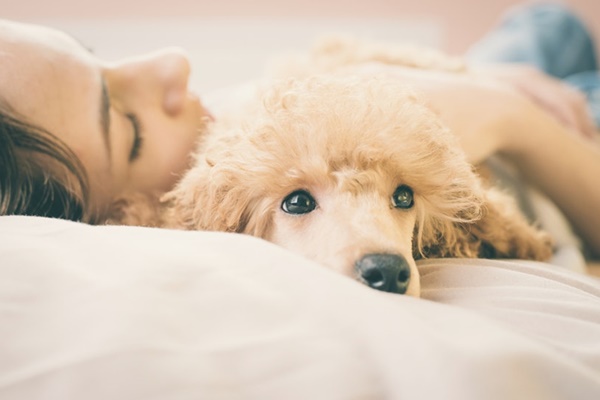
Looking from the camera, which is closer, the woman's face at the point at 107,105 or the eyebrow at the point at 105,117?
the woman's face at the point at 107,105

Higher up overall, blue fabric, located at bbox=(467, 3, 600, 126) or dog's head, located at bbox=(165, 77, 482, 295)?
blue fabric, located at bbox=(467, 3, 600, 126)

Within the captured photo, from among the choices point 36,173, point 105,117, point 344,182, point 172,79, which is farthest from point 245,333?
point 172,79

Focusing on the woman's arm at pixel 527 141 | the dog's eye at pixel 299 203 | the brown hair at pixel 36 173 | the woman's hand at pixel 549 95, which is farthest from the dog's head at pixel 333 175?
the woman's hand at pixel 549 95

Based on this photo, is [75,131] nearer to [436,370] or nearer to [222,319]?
[222,319]

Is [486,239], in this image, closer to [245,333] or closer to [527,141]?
[527,141]

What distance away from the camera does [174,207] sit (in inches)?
44.8

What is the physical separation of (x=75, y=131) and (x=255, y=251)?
2.02 feet

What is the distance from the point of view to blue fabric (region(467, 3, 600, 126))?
2.99 metres

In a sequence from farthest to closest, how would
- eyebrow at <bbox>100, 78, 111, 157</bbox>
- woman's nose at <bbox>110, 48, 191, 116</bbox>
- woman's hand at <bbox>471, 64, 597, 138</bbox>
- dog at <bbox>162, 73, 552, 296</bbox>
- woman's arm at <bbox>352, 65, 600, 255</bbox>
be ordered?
woman's hand at <bbox>471, 64, 597, 138</bbox> < woman's arm at <bbox>352, 65, 600, 255</bbox> < woman's nose at <bbox>110, 48, 191, 116</bbox> < eyebrow at <bbox>100, 78, 111, 157</bbox> < dog at <bbox>162, 73, 552, 296</bbox>

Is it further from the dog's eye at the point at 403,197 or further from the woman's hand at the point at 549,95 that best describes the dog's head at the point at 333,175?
the woman's hand at the point at 549,95

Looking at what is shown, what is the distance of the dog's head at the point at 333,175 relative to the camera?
3.13ft

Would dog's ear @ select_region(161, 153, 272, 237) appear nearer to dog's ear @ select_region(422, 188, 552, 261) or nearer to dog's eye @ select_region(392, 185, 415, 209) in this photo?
dog's eye @ select_region(392, 185, 415, 209)

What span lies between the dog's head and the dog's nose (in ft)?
0.21

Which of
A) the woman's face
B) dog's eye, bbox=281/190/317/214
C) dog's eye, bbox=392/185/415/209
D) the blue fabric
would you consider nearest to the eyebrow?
the woman's face
